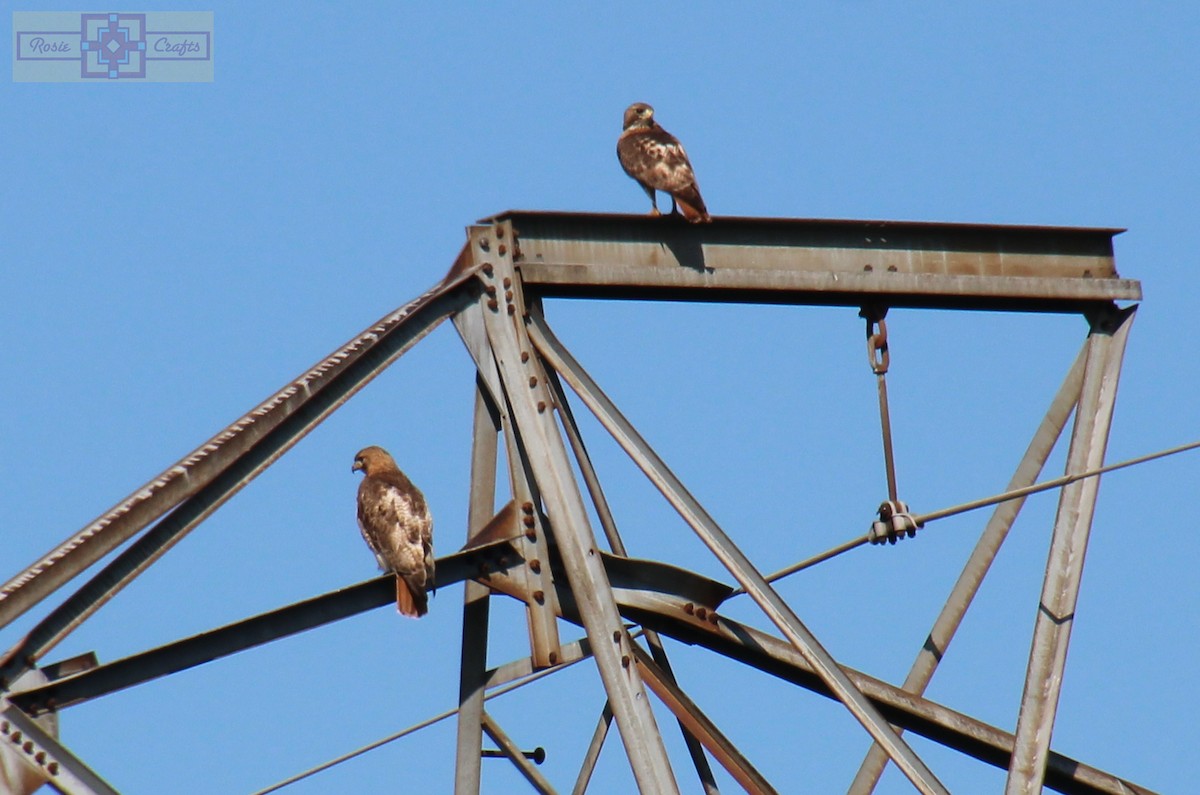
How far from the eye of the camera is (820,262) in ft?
33.3

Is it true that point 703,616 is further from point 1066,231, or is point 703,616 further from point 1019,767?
point 1066,231

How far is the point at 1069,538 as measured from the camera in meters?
10.0

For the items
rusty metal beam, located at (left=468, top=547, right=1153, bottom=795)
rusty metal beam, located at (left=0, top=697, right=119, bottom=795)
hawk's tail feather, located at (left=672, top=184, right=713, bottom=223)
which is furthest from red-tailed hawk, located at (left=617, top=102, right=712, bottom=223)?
rusty metal beam, located at (left=0, top=697, right=119, bottom=795)

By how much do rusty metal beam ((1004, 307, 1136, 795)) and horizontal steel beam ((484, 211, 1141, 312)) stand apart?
12.1 inches

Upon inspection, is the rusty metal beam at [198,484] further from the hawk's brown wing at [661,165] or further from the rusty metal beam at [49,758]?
the hawk's brown wing at [661,165]

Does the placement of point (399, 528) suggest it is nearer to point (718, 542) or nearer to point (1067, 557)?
point (718, 542)

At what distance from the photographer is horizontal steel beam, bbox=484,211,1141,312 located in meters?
9.66

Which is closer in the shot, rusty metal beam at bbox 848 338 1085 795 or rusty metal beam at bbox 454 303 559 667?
rusty metal beam at bbox 454 303 559 667

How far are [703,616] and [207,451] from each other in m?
2.42

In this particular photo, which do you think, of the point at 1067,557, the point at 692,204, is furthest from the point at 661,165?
the point at 1067,557

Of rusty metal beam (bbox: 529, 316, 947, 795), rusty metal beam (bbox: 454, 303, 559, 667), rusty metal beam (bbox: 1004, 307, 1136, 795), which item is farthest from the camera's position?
rusty metal beam (bbox: 1004, 307, 1136, 795)

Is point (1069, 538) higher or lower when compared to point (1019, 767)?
higher

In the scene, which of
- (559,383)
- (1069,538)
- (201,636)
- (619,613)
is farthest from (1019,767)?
(201,636)

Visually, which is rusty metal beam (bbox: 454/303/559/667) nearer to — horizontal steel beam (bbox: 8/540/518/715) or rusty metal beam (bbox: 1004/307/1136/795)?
horizontal steel beam (bbox: 8/540/518/715)
